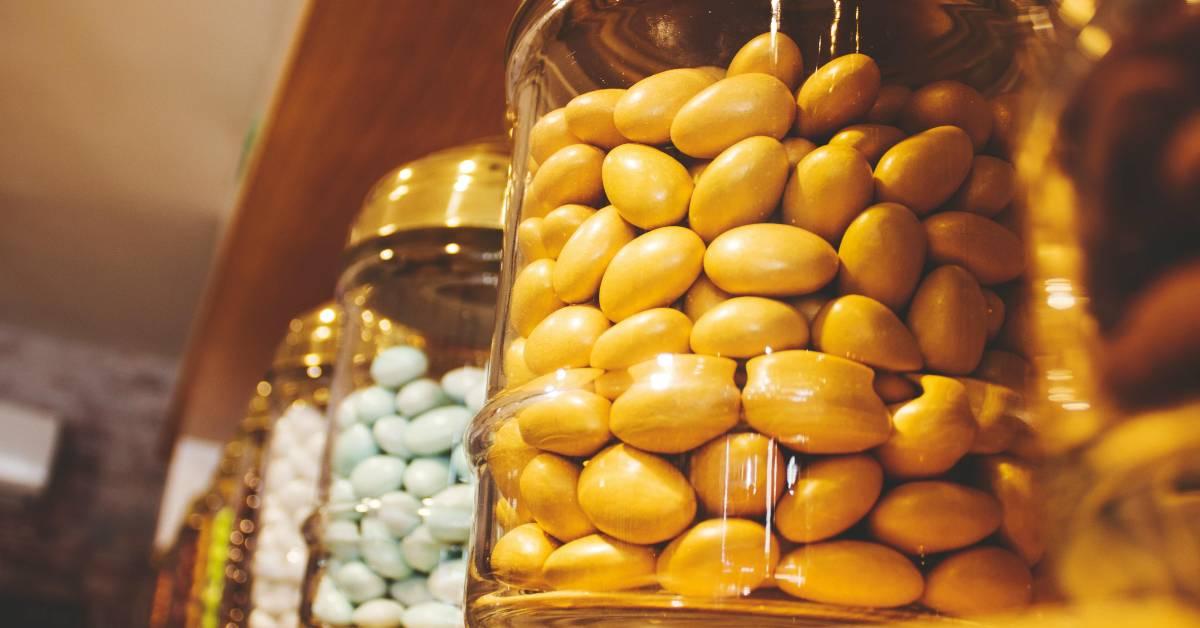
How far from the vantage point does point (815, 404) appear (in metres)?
0.25

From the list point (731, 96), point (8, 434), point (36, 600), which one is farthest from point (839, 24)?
point (36, 600)

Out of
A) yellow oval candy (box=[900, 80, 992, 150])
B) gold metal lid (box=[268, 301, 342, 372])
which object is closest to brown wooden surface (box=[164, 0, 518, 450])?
gold metal lid (box=[268, 301, 342, 372])

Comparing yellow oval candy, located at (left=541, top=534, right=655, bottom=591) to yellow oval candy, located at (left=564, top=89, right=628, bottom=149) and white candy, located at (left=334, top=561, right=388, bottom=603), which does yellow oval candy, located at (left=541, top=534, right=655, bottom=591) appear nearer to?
yellow oval candy, located at (left=564, top=89, right=628, bottom=149)

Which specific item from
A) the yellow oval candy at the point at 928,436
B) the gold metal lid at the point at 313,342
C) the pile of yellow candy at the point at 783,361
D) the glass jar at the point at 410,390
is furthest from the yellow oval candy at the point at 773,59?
the gold metal lid at the point at 313,342

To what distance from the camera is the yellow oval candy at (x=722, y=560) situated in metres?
0.24

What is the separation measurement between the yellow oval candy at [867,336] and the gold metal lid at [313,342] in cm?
59

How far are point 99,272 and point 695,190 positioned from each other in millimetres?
2931

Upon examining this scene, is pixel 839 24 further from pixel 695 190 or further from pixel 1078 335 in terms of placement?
pixel 1078 335

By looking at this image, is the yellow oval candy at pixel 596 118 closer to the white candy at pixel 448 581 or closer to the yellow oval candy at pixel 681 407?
the yellow oval candy at pixel 681 407

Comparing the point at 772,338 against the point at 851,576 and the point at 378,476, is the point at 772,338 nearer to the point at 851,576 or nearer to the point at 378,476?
the point at 851,576

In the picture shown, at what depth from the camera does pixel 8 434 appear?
10.7ft

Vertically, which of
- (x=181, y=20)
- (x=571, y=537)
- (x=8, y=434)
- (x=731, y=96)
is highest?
(x=181, y=20)

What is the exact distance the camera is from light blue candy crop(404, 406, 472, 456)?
0.51 m

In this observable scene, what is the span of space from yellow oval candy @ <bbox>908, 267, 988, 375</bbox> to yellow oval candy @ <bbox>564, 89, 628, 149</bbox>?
0.35 feet
